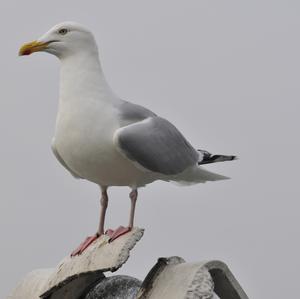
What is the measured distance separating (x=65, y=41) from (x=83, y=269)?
5.23 feet

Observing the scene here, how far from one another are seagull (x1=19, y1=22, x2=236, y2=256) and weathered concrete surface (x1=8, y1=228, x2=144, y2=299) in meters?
0.13

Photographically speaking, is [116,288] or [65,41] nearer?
[116,288]

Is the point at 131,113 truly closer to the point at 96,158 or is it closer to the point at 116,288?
the point at 96,158

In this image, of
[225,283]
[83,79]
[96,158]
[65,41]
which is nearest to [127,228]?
[96,158]

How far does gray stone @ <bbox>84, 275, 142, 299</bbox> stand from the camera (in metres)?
4.71

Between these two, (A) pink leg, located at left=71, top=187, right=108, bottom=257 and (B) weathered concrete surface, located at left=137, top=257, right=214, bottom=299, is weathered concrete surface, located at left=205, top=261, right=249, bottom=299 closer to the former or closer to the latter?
(B) weathered concrete surface, located at left=137, top=257, right=214, bottom=299

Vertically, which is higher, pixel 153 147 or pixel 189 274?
pixel 153 147

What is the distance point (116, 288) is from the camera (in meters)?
4.79

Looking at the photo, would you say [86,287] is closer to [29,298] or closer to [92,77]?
[29,298]

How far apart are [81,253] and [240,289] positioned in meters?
1.07

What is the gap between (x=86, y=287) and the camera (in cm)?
502

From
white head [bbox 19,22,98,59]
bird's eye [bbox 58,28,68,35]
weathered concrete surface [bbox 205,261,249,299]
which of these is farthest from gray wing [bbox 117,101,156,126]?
weathered concrete surface [bbox 205,261,249,299]

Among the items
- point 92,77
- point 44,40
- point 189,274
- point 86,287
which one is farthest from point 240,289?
point 44,40

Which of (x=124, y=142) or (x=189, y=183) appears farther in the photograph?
(x=189, y=183)
